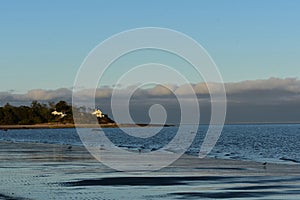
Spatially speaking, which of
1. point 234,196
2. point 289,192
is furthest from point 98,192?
point 289,192

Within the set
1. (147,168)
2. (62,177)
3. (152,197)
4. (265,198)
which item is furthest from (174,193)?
(147,168)

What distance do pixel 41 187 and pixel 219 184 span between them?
879cm

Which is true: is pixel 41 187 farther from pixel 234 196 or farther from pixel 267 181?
pixel 267 181

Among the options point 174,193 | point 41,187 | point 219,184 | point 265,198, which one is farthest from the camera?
point 219,184

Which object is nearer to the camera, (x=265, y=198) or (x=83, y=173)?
(x=265, y=198)

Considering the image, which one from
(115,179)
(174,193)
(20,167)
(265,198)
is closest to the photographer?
(265,198)

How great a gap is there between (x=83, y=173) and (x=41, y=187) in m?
8.55

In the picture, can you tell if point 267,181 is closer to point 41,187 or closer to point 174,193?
point 174,193

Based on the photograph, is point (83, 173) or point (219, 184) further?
point (83, 173)

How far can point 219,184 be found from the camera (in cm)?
3294

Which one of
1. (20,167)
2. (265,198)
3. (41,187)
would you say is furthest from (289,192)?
(20,167)

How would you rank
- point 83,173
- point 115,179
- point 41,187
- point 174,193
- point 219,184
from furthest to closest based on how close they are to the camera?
point 83,173, point 115,179, point 219,184, point 41,187, point 174,193

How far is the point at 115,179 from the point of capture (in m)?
35.6

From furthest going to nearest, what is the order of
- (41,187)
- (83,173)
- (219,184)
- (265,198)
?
(83,173) → (219,184) → (41,187) → (265,198)
